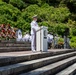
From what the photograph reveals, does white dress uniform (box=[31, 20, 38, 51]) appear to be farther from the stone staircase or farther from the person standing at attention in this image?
the stone staircase

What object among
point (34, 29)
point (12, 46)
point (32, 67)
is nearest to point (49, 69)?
point (32, 67)

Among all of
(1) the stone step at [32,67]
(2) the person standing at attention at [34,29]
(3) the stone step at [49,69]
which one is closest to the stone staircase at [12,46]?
(2) the person standing at attention at [34,29]

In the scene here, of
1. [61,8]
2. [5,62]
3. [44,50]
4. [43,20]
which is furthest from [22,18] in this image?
[5,62]

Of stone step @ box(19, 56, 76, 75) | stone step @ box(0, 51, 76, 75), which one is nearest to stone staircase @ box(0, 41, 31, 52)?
stone step @ box(0, 51, 76, 75)

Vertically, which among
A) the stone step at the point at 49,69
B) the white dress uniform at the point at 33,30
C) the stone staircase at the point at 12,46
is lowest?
the stone step at the point at 49,69

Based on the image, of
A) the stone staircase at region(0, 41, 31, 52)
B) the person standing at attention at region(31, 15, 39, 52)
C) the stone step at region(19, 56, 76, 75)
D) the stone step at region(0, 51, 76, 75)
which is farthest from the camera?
the stone staircase at region(0, 41, 31, 52)

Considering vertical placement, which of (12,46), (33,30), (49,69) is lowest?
(49,69)

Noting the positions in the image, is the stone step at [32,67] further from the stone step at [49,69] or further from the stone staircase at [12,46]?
the stone staircase at [12,46]

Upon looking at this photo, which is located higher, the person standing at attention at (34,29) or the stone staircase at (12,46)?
the person standing at attention at (34,29)

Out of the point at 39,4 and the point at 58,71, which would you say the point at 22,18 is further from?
the point at 58,71

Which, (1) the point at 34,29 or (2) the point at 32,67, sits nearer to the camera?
(2) the point at 32,67

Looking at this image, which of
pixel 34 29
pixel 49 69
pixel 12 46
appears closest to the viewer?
pixel 49 69

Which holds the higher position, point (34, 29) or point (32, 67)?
point (34, 29)

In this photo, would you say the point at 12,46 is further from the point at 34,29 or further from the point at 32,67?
the point at 32,67
